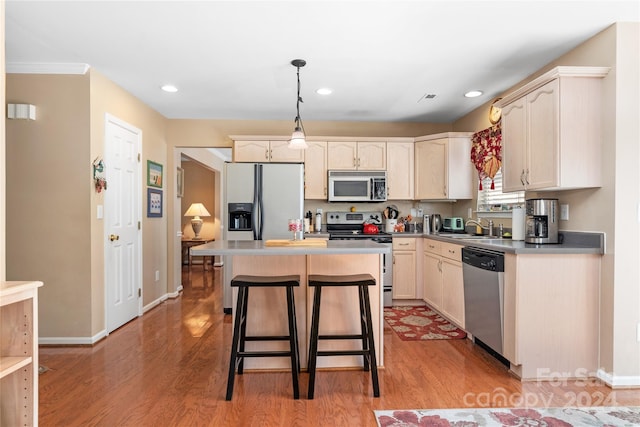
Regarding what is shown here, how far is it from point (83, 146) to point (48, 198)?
1.73ft

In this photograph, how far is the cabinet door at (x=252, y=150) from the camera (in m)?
4.86

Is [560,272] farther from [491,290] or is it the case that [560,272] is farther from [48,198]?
[48,198]

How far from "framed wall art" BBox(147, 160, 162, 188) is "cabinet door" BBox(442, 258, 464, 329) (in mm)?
3380

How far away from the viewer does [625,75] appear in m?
2.50

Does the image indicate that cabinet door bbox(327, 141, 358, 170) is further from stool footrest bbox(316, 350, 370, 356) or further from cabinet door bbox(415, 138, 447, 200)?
stool footrest bbox(316, 350, 370, 356)

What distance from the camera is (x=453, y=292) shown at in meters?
3.73

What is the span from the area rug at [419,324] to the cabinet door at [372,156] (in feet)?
5.82

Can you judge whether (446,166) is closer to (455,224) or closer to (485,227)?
(455,224)

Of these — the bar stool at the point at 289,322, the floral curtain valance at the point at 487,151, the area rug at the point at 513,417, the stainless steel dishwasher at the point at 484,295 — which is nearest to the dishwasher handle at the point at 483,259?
the stainless steel dishwasher at the point at 484,295

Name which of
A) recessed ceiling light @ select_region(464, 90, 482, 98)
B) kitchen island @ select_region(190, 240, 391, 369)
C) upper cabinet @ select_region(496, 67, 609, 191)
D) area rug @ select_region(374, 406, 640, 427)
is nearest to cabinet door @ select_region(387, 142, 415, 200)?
recessed ceiling light @ select_region(464, 90, 482, 98)

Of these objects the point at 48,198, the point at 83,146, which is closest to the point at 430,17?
the point at 83,146

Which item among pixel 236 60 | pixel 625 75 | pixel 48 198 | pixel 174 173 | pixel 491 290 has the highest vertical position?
pixel 236 60

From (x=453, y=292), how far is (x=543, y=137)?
1644mm

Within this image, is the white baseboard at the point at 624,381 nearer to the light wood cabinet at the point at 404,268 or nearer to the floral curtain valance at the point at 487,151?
the floral curtain valance at the point at 487,151
